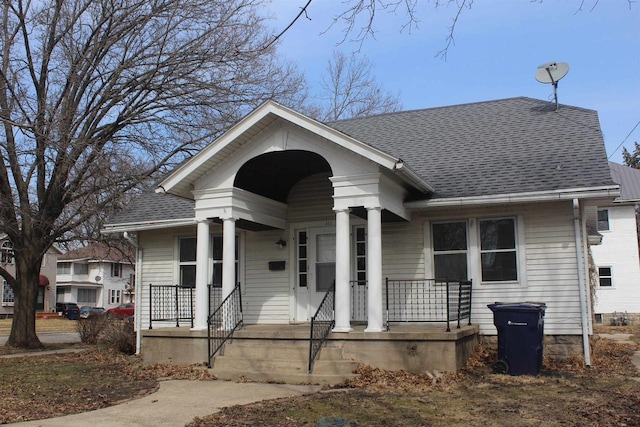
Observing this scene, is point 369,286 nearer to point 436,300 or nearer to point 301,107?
point 436,300

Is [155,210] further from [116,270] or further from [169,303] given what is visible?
[116,270]

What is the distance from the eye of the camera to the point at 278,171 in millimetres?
12289

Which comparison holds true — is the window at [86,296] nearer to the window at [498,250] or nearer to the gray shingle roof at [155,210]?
the gray shingle roof at [155,210]

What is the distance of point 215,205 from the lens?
37.3 ft

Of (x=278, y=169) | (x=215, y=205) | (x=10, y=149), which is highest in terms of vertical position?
(x=10, y=149)

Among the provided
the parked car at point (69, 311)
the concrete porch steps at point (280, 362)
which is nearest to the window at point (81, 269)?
the parked car at point (69, 311)

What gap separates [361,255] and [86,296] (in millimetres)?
57242

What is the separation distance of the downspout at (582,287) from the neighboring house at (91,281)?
5315 centimetres

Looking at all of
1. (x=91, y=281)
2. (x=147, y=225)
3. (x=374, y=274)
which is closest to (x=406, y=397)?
(x=374, y=274)

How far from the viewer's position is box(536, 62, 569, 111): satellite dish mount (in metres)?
14.3

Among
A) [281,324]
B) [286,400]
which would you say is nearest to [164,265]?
[281,324]

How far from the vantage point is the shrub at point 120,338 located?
14.8 m

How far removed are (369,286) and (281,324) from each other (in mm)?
3498

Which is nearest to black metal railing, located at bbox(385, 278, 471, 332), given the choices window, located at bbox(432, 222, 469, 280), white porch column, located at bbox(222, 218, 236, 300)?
window, located at bbox(432, 222, 469, 280)
